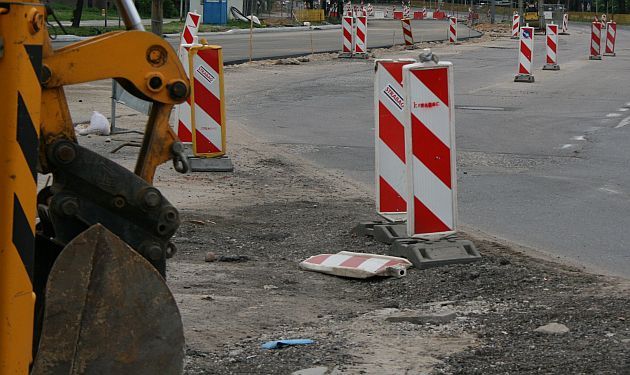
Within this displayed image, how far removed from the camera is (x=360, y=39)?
1366 inches

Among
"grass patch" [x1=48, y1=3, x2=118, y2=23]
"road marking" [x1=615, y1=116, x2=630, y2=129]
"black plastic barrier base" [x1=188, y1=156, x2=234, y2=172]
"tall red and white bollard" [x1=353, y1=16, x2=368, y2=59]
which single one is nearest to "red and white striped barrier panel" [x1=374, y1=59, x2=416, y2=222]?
"black plastic barrier base" [x1=188, y1=156, x2=234, y2=172]

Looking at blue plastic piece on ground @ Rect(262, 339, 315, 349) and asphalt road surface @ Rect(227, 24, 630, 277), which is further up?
blue plastic piece on ground @ Rect(262, 339, 315, 349)

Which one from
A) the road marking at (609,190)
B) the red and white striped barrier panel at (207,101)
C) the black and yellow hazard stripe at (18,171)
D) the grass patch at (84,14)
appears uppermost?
the black and yellow hazard stripe at (18,171)

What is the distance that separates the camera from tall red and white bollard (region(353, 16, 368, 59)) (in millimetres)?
33656

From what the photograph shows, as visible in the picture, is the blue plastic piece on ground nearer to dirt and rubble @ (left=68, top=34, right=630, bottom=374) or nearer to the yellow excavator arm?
dirt and rubble @ (left=68, top=34, right=630, bottom=374)

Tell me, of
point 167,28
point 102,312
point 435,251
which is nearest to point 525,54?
point 435,251

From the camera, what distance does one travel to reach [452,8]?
12206 centimetres

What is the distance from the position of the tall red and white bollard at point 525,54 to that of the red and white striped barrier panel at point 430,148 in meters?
18.8

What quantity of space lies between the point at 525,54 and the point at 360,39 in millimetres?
9212

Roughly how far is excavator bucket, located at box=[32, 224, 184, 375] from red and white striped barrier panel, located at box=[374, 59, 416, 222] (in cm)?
463

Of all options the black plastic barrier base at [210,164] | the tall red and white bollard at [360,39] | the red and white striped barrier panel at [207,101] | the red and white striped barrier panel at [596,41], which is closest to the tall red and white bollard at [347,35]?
the tall red and white bollard at [360,39]

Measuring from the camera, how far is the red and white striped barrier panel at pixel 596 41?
37.2 meters

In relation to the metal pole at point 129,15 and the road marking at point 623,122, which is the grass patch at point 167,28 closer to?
the road marking at point 623,122

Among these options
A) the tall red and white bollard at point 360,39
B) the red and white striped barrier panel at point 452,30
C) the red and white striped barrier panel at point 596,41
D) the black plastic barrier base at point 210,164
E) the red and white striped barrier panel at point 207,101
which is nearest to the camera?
the black plastic barrier base at point 210,164
